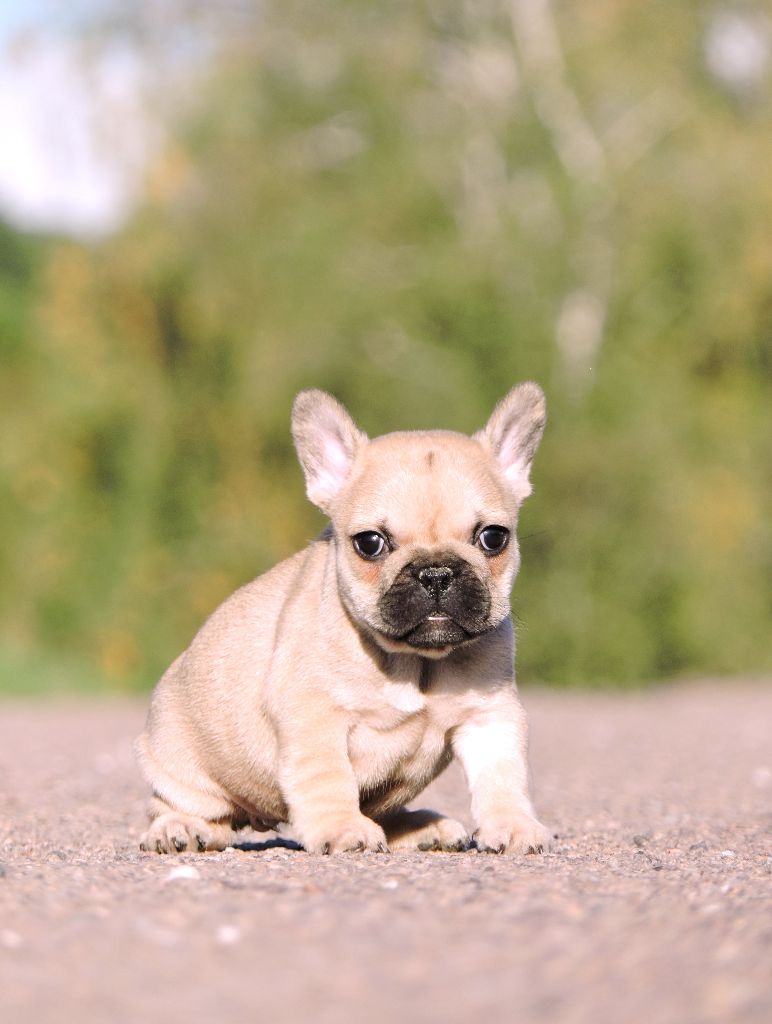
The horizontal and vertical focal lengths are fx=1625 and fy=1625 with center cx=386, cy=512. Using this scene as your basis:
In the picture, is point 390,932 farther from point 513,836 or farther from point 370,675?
point 370,675

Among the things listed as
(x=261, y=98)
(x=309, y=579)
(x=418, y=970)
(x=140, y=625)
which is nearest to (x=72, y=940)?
(x=418, y=970)

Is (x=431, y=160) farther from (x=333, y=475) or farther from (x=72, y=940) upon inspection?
(x=72, y=940)

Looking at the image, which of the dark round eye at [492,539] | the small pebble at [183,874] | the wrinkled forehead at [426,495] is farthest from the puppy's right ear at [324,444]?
the small pebble at [183,874]

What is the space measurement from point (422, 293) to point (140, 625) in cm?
593

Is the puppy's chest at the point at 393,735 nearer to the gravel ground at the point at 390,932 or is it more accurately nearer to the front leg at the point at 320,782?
the front leg at the point at 320,782

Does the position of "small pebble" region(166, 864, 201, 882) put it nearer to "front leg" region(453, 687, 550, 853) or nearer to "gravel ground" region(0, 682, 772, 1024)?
"gravel ground" region(0, 682, 772, 1024)

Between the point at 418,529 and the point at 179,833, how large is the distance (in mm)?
1644

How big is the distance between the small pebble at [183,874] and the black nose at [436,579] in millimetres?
1374

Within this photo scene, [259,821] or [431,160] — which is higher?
[431,160]

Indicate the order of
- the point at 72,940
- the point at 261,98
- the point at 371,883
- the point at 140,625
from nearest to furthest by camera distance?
the point at 72,940
the point at 371,883
the point at 140,625
the point at 261,98

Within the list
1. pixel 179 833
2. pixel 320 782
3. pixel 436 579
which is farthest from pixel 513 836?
pixel 179 833

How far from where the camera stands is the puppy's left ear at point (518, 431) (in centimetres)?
709

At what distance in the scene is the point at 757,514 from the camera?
22438 millimetres

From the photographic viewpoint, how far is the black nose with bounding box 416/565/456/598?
6086 mm
